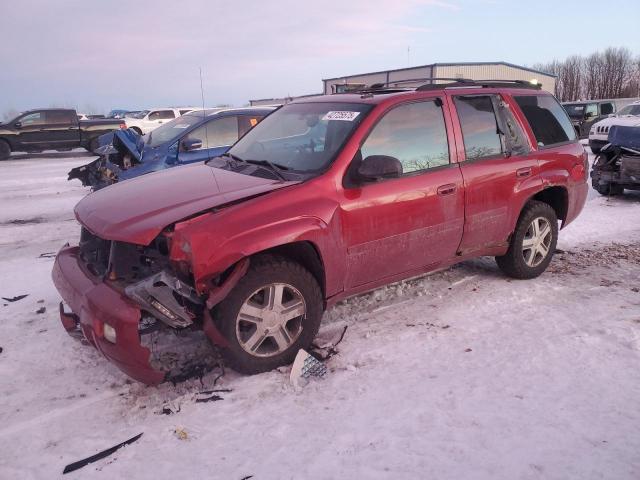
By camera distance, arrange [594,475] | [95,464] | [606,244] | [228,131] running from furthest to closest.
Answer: [228,131] → [606,244] → [95,464] → [594,475]

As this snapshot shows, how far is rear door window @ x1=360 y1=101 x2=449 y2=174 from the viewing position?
3.79 metres

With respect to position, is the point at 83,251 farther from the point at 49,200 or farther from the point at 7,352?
the point at 49,200

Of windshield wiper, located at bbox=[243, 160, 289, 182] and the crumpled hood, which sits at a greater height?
windshield wiper, located at bbox=[243, 160, 289, 182]

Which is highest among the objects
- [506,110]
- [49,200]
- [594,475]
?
[506,110]

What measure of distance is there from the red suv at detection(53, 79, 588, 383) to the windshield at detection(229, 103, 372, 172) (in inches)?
0.6

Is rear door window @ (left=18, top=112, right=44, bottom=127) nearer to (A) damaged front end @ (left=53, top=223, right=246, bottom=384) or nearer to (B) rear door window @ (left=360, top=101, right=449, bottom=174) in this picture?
(A) damaged front end @ (left=53, top=223, right=246, bottom=384)

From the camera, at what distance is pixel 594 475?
2.43 meters

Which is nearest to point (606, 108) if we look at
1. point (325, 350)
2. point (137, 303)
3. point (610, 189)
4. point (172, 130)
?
point (610, 189)

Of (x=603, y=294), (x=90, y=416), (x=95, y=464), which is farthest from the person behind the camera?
(x=603, y=294)

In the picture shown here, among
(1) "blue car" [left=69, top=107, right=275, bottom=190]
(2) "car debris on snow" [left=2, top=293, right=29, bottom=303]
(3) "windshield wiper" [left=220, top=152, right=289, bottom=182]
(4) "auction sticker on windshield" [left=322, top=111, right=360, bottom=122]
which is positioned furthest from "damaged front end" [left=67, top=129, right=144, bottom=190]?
(4) "auction sticker on windshield" [left=322, top=111, right=360, bottom=122]

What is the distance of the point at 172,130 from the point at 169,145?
2.49ft

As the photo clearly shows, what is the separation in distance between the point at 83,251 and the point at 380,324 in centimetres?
236

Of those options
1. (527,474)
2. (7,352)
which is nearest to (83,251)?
(7,352)

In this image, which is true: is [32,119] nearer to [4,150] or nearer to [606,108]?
[4,150]
